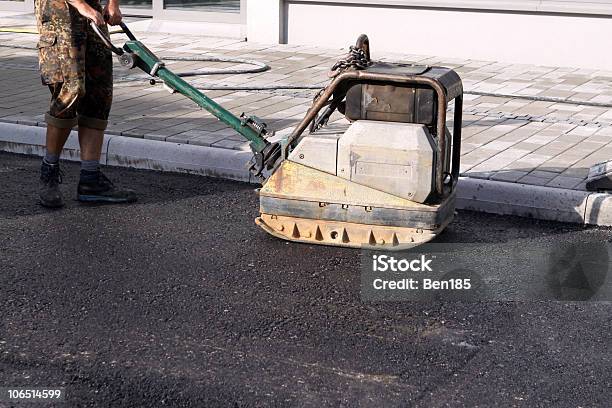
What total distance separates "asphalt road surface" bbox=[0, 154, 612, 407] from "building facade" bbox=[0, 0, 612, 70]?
204 inches

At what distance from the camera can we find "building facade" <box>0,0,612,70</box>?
34.1 feet

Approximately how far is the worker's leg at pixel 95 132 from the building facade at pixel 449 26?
572 cm

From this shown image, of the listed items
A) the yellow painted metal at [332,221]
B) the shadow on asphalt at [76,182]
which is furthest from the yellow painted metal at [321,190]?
the shadow on asphalt at [76,182]

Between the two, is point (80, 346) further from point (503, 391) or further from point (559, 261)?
point (559, 261)

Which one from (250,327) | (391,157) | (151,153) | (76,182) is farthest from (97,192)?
(250,327)

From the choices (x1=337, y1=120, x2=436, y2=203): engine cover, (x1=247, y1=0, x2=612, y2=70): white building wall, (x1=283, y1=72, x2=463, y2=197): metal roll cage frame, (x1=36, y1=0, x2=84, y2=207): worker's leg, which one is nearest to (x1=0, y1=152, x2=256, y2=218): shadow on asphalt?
(x1=36, y1=0, x2=84, y2=207): worker's leg

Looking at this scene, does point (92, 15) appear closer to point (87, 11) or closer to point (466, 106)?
point (87, 11)

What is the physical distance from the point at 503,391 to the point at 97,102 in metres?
3.33

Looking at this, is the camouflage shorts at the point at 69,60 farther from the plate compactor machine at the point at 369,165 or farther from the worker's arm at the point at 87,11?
the plate compactor machine at the point at 369,165

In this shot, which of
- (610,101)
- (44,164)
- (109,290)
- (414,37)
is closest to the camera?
(109,290)

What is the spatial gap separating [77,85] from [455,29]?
20.0 feet

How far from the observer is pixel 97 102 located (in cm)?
607

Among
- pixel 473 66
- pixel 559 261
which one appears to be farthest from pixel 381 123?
pixel 473 66

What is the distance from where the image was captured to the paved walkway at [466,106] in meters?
6.81
